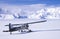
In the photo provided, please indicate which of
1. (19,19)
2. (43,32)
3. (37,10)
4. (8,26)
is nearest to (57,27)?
(43,32)

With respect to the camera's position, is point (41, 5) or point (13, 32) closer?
point (13, 32)

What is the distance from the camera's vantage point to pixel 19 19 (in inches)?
104

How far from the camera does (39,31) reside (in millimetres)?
2533

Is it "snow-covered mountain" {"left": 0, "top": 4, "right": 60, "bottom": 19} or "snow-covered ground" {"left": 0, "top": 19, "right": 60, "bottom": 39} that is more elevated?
"snow-covered mountain" {"left": 0, "top": 4, "right": 60, "bottom": 19}

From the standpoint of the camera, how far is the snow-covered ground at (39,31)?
7.78ft

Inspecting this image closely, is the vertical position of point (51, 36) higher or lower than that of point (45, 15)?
lower

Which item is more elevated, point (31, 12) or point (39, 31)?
point (31, 12)

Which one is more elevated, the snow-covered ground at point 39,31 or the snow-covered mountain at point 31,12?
the snow-covered mountain at point 31,12

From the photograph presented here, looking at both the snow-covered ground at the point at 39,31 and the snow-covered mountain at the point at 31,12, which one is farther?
the snow-covered mountain at the point at 31,12

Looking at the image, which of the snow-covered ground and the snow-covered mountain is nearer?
the snow-covered ground

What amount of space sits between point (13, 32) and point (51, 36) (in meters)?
0.64

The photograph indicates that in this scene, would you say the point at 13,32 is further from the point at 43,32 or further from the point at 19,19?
the point at 43,32

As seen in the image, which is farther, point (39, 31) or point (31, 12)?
point (31, 12)

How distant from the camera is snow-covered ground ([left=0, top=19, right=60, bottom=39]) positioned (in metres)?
2.37
